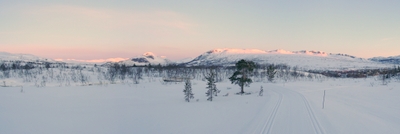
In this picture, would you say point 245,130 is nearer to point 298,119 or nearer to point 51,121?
point 298,119

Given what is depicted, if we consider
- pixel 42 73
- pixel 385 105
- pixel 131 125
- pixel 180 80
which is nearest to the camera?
pixel 131 125

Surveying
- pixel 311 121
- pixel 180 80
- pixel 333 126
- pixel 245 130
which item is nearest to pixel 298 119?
pixel 311 121

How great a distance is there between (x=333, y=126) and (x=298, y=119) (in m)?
2.02

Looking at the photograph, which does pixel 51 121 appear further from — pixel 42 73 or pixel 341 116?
pixel 42 73

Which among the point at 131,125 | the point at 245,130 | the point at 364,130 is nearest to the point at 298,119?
the point at 364,130

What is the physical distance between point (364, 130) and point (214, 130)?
8.21m

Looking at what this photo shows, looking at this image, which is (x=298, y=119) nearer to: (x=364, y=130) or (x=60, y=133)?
(x=364, y=130)

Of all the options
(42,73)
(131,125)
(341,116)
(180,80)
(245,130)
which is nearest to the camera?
(245,130)

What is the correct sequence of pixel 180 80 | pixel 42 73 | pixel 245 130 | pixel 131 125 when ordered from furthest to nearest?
pixel 42 73, pixel 180 80, pixel 131 125, pixel 245 130

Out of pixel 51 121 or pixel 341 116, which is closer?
pixel 51 121

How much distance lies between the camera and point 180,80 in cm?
6638

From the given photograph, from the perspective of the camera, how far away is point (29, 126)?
12281 mm

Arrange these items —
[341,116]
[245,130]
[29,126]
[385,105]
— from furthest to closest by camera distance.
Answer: [385,105], [341,116], [29,126], [245,130]

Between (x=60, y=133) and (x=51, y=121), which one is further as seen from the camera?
(x=51, y=121)
